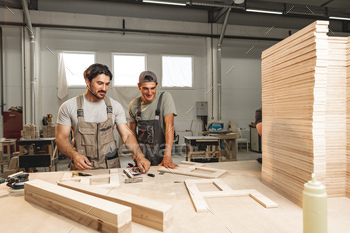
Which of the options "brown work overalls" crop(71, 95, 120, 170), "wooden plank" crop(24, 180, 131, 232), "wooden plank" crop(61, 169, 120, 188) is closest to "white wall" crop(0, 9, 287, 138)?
"brown work overalls" crop(71, 95, 120, 170)

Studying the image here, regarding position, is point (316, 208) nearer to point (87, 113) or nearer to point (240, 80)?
point (87, 113)

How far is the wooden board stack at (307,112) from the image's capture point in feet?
3.46

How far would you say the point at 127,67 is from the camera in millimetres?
8031

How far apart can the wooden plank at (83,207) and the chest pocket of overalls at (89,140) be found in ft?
3.29

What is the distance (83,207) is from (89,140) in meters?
1.41

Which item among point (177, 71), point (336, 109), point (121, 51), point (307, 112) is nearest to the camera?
point (307, 112)

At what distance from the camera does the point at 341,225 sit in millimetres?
944

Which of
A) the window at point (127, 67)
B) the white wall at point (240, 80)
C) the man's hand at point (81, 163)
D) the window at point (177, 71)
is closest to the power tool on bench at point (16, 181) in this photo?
the man's hand at point (81, 163)

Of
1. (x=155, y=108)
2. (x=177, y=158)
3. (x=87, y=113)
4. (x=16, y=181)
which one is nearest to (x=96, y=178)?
(x=16, y=181)

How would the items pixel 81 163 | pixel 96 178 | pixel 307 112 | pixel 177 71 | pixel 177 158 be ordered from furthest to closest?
pixel 177 71, pixel 177 158, pixel 81 163, pixel 96 178, pixel 307 112

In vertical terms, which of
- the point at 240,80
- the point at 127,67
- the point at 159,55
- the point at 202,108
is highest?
the point at 159,55

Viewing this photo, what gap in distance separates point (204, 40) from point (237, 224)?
27.4ft

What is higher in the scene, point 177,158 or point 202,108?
point 202,108

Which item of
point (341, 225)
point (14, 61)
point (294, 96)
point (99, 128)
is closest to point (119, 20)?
point (14, 61)
